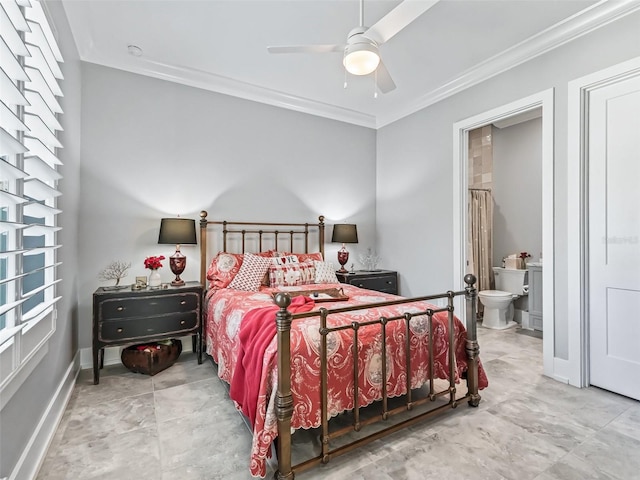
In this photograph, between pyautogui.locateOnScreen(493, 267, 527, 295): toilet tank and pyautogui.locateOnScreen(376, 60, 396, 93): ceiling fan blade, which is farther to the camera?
pyautogui.locateOnScreen(493, 267, 527, 295): toilet tank

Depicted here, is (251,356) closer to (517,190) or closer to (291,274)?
(291,274)

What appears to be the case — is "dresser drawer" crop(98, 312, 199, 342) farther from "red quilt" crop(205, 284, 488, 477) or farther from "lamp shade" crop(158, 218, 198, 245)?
"lamp shade" crop(158, 218, 198, 245)

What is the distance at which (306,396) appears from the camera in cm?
168

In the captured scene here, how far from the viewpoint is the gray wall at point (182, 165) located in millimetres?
3113

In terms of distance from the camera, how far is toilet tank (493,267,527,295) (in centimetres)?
445

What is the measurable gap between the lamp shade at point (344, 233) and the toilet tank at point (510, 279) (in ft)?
7.34

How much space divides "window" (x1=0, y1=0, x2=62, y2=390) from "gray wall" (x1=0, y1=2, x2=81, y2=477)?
0.73ft

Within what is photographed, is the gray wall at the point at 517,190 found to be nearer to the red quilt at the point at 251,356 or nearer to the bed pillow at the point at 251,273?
the bed pillow at the point at 251,273

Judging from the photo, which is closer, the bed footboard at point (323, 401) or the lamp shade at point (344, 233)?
the bed footboard at point (323, 401)

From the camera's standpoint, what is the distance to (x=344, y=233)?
421cm

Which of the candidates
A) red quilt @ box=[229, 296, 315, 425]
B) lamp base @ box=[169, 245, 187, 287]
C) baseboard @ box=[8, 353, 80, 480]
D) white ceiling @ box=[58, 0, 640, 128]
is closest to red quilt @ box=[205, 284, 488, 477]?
red quilt @ box=[229, 296, 315, 425]

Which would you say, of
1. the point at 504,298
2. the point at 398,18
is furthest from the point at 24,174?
the point at 504,298

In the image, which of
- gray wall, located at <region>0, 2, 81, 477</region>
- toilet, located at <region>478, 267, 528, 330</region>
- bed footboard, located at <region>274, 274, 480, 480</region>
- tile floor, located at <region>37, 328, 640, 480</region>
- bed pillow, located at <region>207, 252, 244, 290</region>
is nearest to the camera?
gray wall, located at <region>0, 2, 81, 477</region>

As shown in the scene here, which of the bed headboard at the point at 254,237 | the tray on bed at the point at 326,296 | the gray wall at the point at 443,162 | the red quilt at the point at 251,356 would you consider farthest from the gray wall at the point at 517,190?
the red quilt at the point at 251,356
